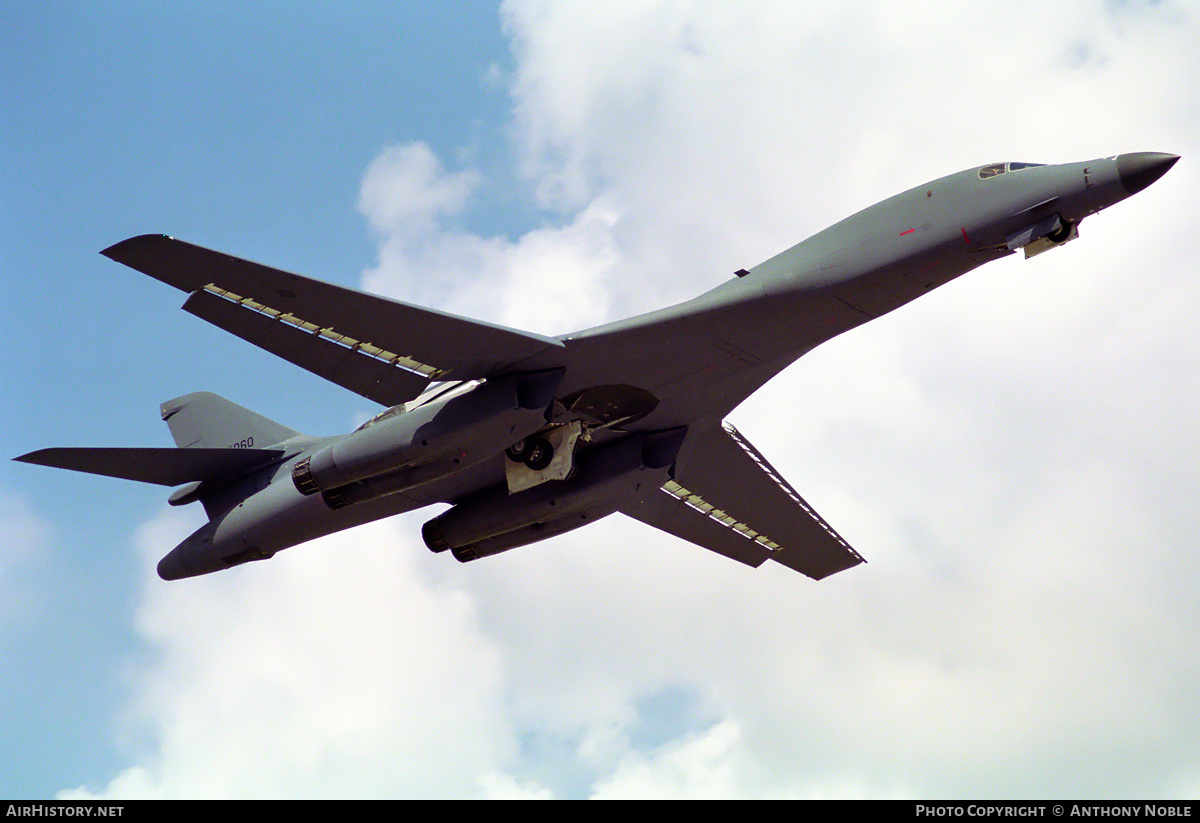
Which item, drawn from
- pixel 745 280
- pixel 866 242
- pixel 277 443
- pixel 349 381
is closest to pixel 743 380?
pixel 745 280

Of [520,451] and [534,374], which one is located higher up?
[534,374]

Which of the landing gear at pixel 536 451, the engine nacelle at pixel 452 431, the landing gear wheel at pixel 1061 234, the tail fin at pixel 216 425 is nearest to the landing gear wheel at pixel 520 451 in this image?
the landing gear at pixel 536 451

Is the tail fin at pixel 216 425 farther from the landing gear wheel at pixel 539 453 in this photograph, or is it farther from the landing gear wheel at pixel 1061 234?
the landing gear wheel at pixel 1061 234

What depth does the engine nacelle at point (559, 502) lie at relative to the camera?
2245cm

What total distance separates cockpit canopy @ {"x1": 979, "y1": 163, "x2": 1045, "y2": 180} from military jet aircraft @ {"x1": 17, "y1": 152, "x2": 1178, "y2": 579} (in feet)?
0.08

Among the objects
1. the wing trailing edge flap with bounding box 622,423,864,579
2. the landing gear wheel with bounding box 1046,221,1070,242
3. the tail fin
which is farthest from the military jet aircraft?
the tail fin

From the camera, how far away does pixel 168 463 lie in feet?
77.5

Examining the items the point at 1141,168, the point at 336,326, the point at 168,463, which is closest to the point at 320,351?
the point at 336,326

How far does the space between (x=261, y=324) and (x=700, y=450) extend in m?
8.81

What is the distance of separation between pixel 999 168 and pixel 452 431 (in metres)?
9.39

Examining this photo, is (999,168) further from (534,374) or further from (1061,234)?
(534,374)

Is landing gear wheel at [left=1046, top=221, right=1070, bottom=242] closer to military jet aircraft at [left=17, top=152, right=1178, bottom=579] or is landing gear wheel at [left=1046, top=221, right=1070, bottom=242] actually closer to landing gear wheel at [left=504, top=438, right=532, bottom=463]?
military jet aircraft at [left=17, top=152, right=1178, bottom=579]

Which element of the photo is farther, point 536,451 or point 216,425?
point 216,425

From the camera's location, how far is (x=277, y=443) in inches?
986
